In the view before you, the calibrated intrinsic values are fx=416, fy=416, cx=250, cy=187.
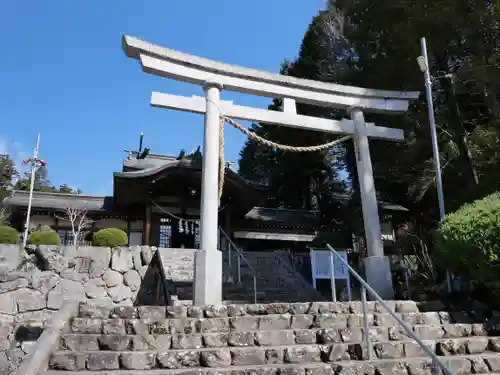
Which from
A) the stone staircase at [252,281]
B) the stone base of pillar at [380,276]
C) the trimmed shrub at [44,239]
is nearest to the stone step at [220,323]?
the stone base of pillar at [380,276]

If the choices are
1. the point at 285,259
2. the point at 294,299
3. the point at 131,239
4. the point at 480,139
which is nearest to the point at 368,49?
the point at 480,139

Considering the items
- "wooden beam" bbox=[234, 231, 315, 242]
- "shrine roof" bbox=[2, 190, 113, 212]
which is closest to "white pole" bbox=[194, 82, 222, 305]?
"wooden beam" bbox=[234, 231, 315, 242]

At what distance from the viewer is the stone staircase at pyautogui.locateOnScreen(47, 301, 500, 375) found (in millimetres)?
4023

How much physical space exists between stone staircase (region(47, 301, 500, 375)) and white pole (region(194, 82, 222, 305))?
1.18m

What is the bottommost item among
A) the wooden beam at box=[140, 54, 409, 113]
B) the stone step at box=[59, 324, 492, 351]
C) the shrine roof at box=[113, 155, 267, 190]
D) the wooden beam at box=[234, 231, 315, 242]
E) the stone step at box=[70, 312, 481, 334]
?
the stone step at box=[59, 324, 492, 351]

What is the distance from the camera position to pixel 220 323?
16.3ft

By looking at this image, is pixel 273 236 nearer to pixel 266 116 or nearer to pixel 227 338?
pixel 266 116

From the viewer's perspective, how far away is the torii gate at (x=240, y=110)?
6.81 meters

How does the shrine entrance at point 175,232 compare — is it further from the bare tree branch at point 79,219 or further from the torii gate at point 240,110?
the torii gate at point 240,110

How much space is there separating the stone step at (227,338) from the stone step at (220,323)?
0.51ft

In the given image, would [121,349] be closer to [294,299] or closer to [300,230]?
[294,299]

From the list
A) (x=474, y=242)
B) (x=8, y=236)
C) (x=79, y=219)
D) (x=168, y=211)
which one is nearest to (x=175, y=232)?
(x=168, y=211)

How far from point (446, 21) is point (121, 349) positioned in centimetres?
1006

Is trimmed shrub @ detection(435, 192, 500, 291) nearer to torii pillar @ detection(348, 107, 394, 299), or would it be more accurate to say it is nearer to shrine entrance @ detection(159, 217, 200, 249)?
torii pillar @ detection(348, 107, 394, 299)
